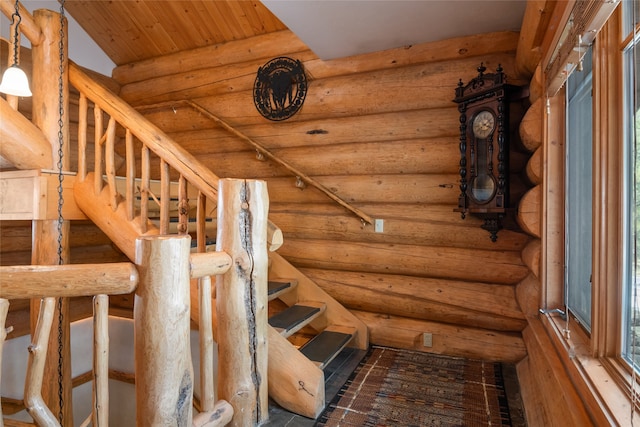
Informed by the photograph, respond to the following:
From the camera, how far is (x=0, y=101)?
2238 millimetres

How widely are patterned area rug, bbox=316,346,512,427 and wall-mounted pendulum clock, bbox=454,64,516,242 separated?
956 millimetres

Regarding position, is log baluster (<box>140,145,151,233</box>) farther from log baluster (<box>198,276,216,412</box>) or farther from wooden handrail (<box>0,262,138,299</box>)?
wooden handrail (<box>0,262,138,299</box>)

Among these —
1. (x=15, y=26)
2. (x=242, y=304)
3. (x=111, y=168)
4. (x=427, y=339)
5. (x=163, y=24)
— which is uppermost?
(x=163, y=24)

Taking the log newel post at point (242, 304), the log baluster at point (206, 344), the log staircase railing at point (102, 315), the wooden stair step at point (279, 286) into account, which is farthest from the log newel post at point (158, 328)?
the wooden stair step at point (279, 286)

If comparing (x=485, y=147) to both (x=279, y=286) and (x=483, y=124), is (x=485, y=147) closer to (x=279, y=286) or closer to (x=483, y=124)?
(x=483, y=124)

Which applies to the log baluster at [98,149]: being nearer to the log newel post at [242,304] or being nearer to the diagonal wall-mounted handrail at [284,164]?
the log newel post at [242,304]

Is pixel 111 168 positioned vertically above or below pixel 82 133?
below

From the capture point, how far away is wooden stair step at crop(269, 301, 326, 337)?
242 centimetres

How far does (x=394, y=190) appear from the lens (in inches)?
116

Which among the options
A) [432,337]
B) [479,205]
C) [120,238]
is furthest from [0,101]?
[432,337]

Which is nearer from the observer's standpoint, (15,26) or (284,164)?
(15,26)

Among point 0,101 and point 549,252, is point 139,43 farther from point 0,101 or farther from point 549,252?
point 549,252

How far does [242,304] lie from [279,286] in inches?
38.6

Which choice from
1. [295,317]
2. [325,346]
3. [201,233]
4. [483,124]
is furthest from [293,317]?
[483,124]
